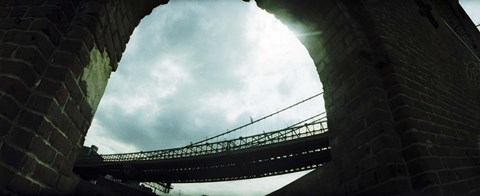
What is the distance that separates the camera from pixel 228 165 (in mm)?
29891

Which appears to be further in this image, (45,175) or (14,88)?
(45,175)

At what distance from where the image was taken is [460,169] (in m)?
2.07

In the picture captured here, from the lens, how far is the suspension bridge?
2467 centimetres

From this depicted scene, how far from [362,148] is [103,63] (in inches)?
84.8

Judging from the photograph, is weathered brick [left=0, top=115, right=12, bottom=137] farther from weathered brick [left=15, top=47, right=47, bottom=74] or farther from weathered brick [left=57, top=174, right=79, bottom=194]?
weathered brick [left=57, top=174, right=79, bottom=194]

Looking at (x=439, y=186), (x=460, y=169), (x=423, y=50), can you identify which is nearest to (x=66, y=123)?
(x=439, y=186)

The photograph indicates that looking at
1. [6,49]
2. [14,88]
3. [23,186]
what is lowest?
[23,186]

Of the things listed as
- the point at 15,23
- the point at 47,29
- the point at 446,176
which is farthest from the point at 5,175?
the point at 446,176

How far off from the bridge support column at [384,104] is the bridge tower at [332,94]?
0.01m

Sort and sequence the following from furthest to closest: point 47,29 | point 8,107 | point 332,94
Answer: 1. point 332,94
2. point 47,29
3. point 8,107

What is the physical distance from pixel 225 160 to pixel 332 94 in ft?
91.6

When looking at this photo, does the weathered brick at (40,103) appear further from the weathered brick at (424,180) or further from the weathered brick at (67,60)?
the weathered brick at (424,180)

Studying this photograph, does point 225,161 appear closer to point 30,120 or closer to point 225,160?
point 225,160

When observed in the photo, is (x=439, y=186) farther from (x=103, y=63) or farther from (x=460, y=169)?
(x=103, y=63)
